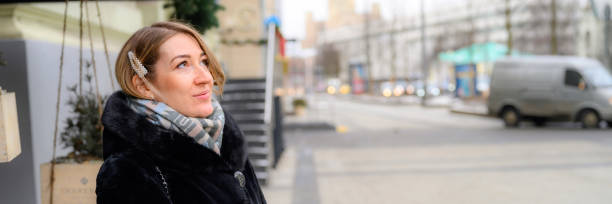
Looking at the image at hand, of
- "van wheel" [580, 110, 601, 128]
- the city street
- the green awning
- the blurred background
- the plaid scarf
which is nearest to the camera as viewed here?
the plaid scarf

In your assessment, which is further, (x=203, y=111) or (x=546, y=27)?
(x=546, y=27)

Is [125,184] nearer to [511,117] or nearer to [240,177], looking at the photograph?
[240,177]

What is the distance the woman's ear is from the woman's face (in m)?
0.03

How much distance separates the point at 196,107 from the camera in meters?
1.77

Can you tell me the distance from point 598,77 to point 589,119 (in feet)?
4.11

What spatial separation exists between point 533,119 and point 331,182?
10.9m

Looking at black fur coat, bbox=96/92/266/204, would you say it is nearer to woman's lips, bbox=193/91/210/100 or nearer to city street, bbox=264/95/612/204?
woman's lips, bbox=193/91/210/100

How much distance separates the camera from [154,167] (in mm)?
1654

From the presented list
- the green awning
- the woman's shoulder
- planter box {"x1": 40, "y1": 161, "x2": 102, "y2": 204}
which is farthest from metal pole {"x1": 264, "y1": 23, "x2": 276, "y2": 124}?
the green awning

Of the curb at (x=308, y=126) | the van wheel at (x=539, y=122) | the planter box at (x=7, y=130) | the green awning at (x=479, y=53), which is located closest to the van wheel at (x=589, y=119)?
the van wheel at (x=539, y=122)

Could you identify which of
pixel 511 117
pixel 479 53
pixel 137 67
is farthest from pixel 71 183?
pixel 479 53

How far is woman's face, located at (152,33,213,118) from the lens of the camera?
5.74 feet

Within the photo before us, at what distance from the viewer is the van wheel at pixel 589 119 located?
15000 mm

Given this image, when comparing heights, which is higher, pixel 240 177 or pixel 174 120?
pixel 174 120
